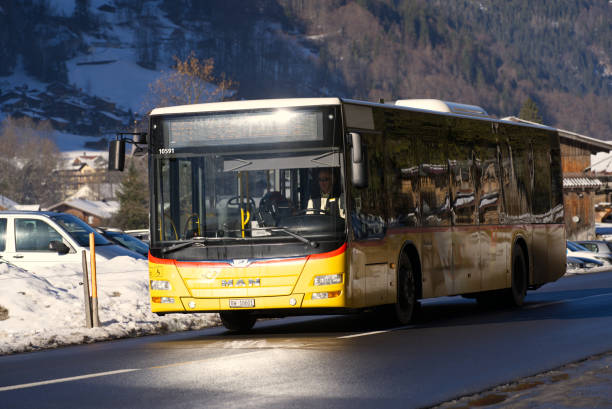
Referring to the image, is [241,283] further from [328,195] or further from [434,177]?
[434,177]

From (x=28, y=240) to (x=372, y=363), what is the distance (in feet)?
43.6

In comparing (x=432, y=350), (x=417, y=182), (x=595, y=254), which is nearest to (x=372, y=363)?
(x=432, y=350)

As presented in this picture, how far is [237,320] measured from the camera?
1659 centimetres

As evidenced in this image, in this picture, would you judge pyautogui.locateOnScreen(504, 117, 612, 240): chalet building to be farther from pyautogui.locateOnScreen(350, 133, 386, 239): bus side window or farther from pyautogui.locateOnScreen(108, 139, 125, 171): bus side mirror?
pyautogui.locateOnScreen(108, 139, 125, 171): bus side mirror

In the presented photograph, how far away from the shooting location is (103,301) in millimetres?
18703

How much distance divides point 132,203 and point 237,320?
100004 millimetres

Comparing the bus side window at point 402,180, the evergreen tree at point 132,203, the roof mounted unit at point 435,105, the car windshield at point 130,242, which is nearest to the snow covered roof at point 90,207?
the evergreen tree at point 132,203

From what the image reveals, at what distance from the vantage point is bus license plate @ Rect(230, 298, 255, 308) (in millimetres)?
14539

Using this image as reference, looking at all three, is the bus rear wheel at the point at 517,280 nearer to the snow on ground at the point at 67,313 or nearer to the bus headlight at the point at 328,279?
the snow on ground at the point at 67,313

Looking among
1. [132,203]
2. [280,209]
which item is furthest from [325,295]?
[132,203]

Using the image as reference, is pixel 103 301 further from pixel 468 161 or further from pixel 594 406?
pixel 594 406

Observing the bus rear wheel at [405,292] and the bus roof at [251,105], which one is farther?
the bus rear wheel at [405,292]

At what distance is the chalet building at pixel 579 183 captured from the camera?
272ft

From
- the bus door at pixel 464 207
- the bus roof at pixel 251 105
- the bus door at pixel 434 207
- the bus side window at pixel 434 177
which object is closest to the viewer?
the bus roof at pixel 251 105
